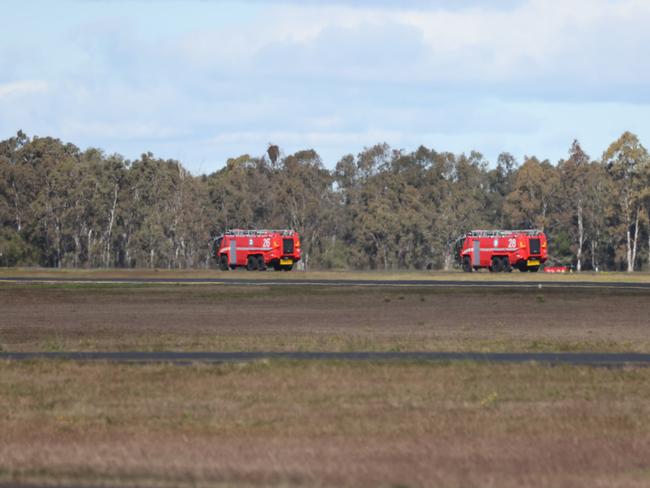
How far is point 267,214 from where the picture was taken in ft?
589

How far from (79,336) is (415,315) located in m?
18.1

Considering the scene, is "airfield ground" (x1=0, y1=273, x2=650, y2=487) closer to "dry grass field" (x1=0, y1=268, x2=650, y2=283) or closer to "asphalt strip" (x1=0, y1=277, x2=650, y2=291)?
"asphalt strip" (x1=0, y1=277, x2=650, y2=291)

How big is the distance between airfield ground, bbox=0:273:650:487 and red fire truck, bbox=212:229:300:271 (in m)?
53.6

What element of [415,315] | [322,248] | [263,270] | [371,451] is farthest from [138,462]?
[322,248]

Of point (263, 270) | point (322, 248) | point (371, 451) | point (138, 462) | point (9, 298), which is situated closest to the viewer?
point (138, 462)

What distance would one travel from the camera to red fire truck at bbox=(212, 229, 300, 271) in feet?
335

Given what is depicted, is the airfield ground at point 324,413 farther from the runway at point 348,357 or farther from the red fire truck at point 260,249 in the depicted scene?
the red fire truck at point 260,249

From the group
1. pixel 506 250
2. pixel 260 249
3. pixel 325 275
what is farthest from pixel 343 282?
pixel 506 250

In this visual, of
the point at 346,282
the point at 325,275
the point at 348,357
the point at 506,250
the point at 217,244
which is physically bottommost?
the point at 348,357

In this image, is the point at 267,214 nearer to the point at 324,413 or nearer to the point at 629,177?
the point at 629,177

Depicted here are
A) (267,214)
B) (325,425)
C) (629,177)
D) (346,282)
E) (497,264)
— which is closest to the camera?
(325,425)

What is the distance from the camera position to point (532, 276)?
3501 inches

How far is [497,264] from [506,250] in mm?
2001

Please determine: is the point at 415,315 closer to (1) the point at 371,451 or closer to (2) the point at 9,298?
(2) the point at 9,298
